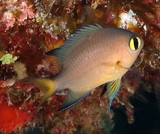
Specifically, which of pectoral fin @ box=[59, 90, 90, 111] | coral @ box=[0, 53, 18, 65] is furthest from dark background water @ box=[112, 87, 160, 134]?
pectoral fin @ box=[59, 90, 90, 111]

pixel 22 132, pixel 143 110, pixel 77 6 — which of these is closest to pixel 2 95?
pixel 22 132

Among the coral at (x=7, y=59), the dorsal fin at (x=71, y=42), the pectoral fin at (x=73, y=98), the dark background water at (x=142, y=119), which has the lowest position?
the dark background water at (x=142, y=119)

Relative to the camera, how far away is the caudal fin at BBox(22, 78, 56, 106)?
1945mm

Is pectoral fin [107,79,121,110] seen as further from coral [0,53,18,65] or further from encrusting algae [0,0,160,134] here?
coral [0,53,18,65]

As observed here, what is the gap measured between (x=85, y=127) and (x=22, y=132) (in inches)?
48.1

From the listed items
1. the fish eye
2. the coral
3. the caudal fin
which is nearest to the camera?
the caudal fin

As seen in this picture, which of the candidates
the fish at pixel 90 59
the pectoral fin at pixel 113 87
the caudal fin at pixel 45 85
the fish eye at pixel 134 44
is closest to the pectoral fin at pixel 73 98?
the fish at pixel 90 59

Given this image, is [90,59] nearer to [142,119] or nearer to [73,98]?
[73,98]

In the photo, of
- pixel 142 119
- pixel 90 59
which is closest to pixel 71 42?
pixel 90 59

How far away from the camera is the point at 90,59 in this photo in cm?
205

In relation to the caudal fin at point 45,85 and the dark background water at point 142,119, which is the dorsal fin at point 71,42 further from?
the dark background water at point 142,119

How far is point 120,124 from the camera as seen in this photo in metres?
7.05

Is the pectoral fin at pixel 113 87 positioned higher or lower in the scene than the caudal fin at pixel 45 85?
lower

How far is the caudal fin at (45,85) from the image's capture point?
1945mm
